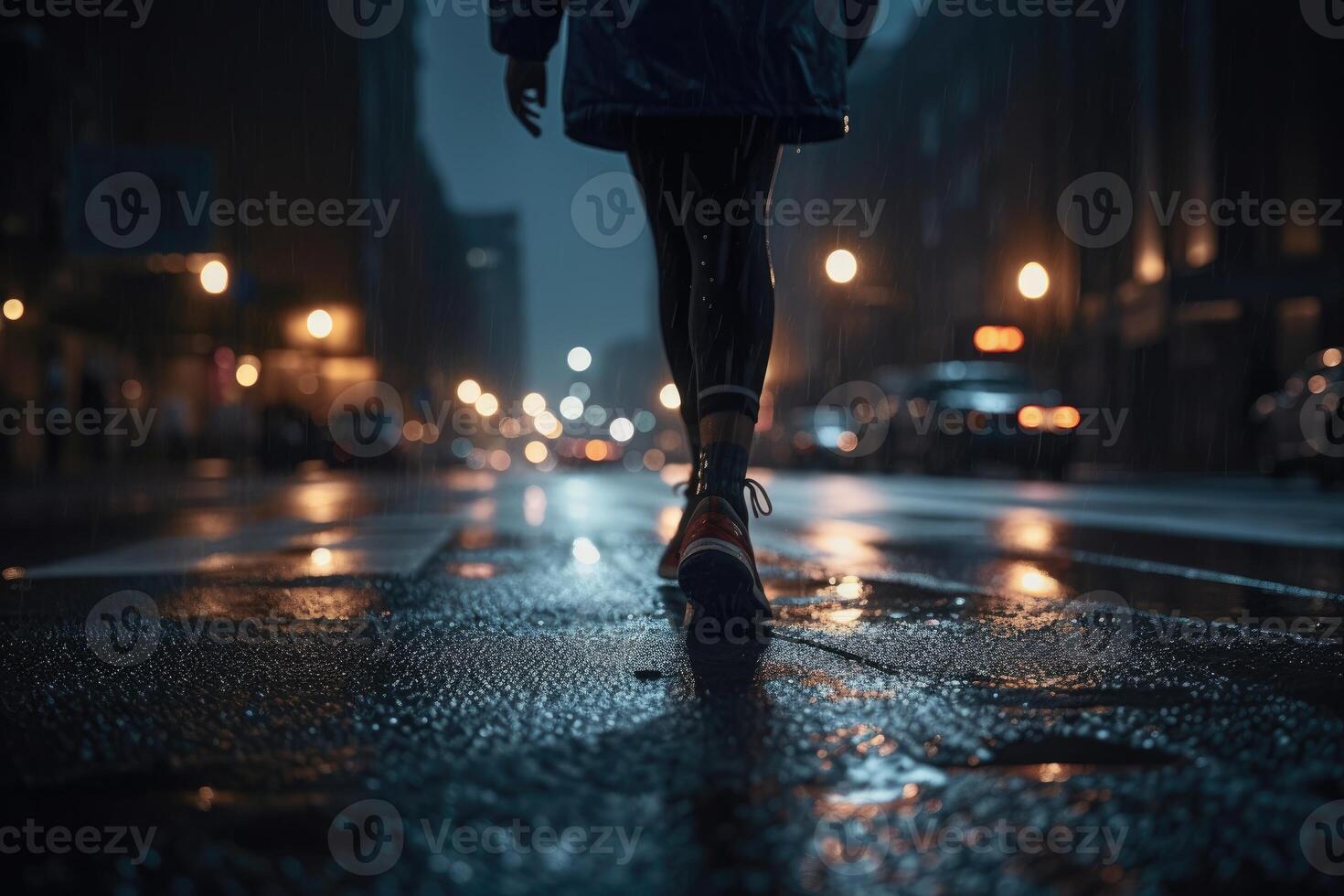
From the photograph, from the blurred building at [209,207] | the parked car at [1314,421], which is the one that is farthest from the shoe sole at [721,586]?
the blurred building at [209,207]

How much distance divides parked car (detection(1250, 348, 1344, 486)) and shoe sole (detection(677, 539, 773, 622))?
11247 millimetres

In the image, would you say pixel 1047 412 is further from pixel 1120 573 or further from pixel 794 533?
pixel 1120 573

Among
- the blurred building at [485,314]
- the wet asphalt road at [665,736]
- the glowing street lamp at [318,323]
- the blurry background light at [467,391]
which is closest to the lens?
the wet asphalt road at [665,736]

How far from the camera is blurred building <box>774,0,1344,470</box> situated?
23484mm

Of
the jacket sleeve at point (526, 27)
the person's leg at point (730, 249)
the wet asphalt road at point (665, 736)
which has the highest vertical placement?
the jacket sleeve at point (526, 27)

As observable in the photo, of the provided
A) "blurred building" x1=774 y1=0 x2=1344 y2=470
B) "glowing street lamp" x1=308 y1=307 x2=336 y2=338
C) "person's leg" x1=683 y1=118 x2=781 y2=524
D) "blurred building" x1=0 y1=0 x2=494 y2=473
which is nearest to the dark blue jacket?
"person's leg" x1=683 y1=118 x2=781 y2=524

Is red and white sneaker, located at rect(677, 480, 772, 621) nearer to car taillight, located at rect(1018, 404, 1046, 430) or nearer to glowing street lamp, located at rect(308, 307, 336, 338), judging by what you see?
car taillight, located at rect(1018, 404, 1046, 430)

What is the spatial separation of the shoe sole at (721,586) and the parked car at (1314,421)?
443 inches

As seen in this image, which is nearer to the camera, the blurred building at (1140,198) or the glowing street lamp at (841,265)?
the blurred building at (1140,198)

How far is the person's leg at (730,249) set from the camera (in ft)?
9.03

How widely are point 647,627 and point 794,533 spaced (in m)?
2.79

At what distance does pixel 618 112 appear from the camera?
8.91ft

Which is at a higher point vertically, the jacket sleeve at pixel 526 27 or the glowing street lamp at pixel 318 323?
the glowing street lamp at pixel 318 323

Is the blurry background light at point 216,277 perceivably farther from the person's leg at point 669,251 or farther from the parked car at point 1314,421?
the person's leg at point 669,251
